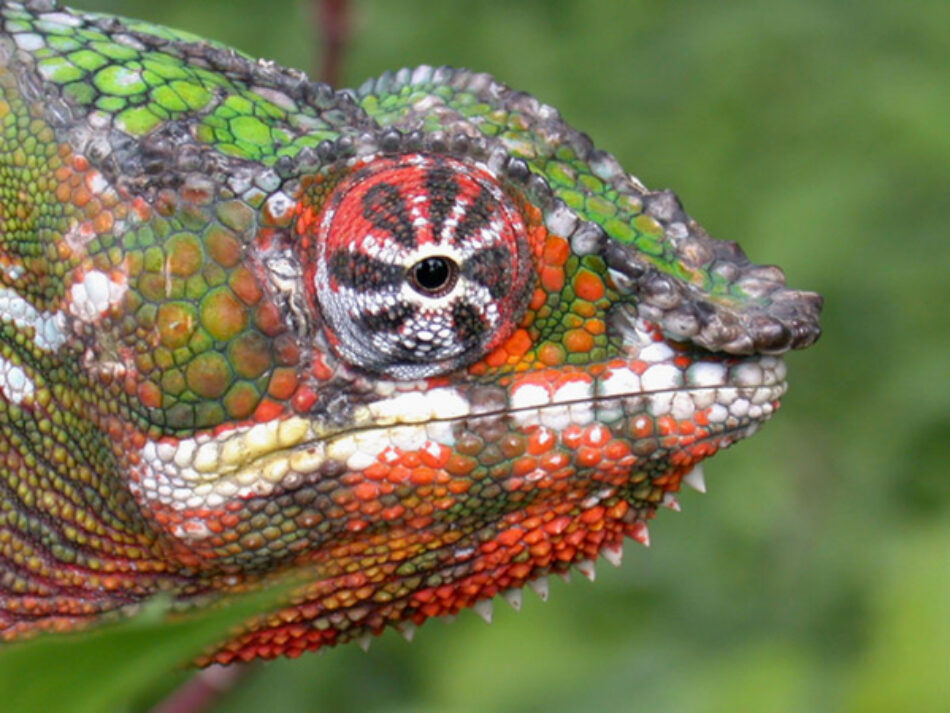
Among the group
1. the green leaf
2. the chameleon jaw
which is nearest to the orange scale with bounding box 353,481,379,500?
the chameleon jaw

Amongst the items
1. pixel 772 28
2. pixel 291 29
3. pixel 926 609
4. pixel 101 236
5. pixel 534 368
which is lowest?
pixel 926 609

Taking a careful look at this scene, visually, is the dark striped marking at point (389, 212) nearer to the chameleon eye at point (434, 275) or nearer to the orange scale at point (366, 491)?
the chameleon eye at point (434, 275)

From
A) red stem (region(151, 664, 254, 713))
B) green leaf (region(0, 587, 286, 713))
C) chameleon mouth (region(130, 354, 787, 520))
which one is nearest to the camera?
green leaf (region(0, 587, 286, 713))

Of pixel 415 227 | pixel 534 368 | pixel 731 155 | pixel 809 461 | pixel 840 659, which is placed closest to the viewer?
pixel 415 227

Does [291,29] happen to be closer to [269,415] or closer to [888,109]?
[888,109]

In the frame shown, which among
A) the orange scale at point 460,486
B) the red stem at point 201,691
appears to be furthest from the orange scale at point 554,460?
the red stem at point 201,691

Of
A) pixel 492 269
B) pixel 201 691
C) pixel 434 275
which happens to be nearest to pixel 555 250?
pixel 492 269

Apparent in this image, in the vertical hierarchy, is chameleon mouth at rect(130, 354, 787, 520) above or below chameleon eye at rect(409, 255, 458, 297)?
below

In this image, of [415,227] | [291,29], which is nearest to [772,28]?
[291,29]

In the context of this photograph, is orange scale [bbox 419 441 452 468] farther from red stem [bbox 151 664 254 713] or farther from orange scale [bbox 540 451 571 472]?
red stem [bbox 151 664 254 713]
